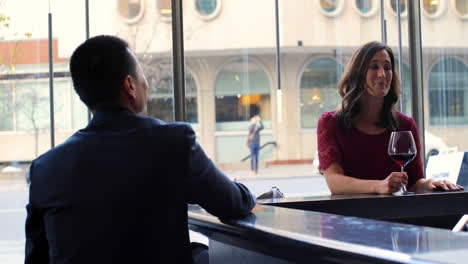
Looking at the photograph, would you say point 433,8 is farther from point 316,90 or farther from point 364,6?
point 316,90

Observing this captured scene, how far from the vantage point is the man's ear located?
1.13 meters

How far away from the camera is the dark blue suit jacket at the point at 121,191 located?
1.00 meters

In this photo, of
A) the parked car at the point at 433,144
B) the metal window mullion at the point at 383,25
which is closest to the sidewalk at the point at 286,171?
the parked car at the point at 433,144

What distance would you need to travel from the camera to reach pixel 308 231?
0.96 meters

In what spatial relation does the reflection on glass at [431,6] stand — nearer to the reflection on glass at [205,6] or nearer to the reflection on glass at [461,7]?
the reflection on glass at [461,7]

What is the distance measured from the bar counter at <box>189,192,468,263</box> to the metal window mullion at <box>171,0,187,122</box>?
2.62 meters

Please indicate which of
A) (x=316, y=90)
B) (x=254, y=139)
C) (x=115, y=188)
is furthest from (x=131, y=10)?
(x=115, y=188)

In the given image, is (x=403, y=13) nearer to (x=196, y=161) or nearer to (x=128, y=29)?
(x=128, y=29)

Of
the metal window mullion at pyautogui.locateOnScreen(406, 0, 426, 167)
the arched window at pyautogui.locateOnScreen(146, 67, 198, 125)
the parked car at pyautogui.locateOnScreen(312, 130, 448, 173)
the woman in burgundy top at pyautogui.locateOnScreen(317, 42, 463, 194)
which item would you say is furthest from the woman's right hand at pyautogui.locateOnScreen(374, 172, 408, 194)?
the parked car at pyautogui.locateOnScreen(312, 130, 448, 173)

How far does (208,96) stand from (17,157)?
2.82 m

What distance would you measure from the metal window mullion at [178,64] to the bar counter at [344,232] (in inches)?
103

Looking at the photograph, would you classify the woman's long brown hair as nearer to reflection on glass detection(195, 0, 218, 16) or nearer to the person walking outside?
reflection on glass detection(195, 0, 218, 16)

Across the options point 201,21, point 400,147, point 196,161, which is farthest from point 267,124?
point 196,161

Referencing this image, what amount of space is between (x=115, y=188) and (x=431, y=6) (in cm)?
613
